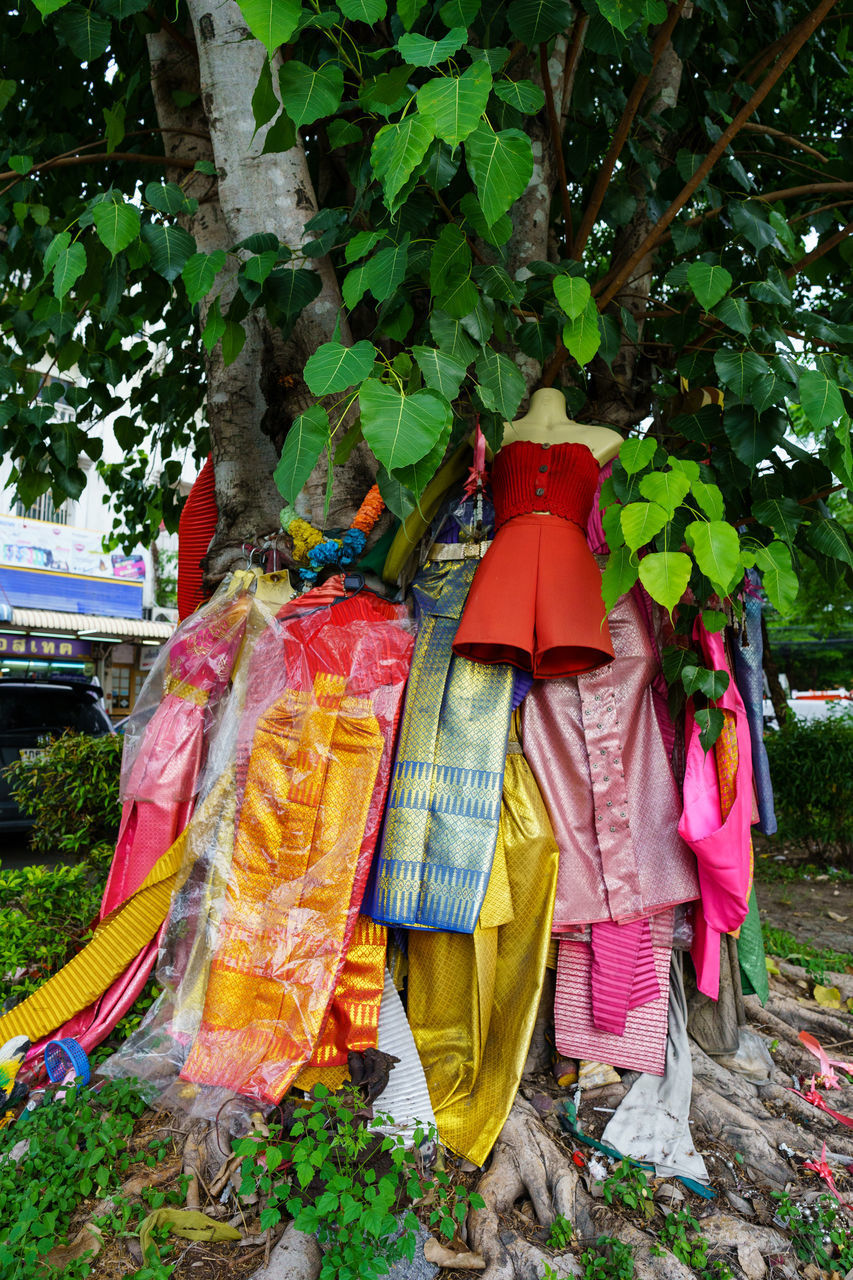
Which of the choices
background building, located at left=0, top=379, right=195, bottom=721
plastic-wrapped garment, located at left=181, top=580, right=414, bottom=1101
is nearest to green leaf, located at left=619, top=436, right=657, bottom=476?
plastic-wrapped garment, located at left=181, top=580, right=414, bottom=1101

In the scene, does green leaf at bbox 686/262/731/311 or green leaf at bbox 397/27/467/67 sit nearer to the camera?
green leaf at bbox 397/27/467/67

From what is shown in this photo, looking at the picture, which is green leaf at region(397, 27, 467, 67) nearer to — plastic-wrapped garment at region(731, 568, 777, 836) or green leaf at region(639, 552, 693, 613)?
green leaf at region(639, 552, 693, 613)

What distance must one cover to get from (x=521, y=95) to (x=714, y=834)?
1835 mm

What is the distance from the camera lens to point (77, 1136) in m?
1.99

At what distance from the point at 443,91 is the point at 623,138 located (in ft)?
4.47

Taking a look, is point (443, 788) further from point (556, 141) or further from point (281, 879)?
point (556, 141)

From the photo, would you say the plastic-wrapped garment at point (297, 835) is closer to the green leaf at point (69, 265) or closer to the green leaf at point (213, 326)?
the green leaf at point (213, 326)

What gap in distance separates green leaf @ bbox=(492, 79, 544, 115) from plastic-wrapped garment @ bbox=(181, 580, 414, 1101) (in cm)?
132

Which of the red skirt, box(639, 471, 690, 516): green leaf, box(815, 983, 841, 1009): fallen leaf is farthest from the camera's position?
box(815, 983, 841, 1009): fallen leaf

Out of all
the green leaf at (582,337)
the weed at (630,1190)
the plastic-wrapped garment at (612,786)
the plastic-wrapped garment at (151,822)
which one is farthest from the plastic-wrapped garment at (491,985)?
the green leaf at (582,337)

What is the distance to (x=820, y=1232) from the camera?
194 centimetres

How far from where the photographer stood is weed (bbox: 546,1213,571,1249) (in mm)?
1858

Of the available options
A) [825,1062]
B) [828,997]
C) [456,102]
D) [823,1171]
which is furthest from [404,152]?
[828,997]

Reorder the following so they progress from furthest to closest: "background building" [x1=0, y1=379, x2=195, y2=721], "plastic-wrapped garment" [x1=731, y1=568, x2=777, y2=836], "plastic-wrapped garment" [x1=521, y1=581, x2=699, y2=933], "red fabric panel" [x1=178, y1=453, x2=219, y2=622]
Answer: "background building" [x1=0, y1=379, x2=195, y2=721] < "red fabric panel" [x1=178, y1=453, x2=219, y2=622] < "plastic-wrapped garment" [x1=731, y1=568, x2=777, y2=836] < "plastic-wrapped garment" [x1=521, y1=581, x2=699, y2=933]
